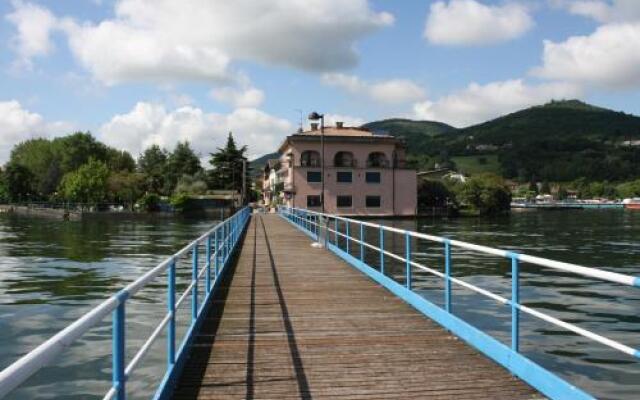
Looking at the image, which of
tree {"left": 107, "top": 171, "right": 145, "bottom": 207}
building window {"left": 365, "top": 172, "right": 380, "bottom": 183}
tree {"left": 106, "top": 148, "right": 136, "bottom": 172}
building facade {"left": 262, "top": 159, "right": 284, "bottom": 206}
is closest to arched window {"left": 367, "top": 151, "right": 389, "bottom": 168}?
building window {"left": 365, "top": 172, "right": 380, "bottom": 183}

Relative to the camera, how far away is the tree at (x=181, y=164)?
13325 centimetres

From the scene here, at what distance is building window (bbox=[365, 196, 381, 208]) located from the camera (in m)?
87.9

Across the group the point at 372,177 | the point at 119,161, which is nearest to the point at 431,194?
the point at 372,177

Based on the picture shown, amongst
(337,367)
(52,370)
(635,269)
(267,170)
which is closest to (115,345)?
(337,367)

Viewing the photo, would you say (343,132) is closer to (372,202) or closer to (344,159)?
(344,159)

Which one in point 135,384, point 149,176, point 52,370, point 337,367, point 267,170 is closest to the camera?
point 337,367

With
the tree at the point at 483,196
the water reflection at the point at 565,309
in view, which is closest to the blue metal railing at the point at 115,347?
the water reflection at the point at 565,309

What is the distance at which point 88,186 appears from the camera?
10388cm

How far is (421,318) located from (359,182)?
77.7m

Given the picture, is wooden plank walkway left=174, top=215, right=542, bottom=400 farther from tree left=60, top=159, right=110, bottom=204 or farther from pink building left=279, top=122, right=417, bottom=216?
tree left=60, top=159, right=110, bottom=204

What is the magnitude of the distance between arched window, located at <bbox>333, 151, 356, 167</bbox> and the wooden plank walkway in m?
74.3

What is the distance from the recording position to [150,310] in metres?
15.1

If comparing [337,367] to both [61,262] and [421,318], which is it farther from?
[61,262]

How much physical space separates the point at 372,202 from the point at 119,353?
84601mm
